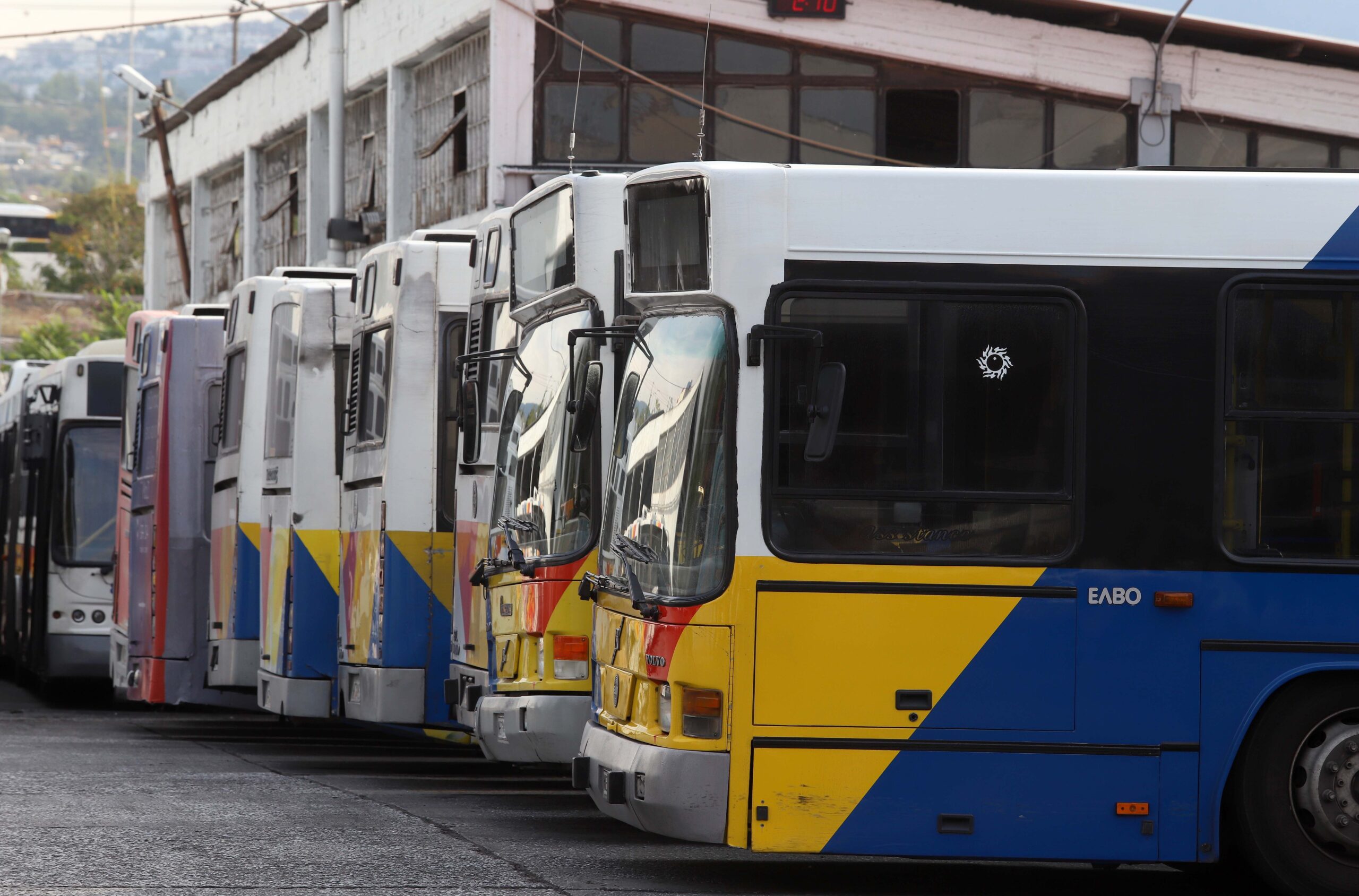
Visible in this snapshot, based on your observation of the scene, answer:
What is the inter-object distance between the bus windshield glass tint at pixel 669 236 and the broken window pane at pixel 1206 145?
1745 centimetres

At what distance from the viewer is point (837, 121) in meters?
24.4

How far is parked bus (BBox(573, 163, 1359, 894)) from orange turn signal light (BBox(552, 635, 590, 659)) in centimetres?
187

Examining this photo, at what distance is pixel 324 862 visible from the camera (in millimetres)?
8922

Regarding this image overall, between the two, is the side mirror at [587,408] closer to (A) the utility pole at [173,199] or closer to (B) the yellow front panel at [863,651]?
(B) the yellow front panel at [863,651]

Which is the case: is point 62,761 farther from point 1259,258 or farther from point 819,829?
point 1259,258

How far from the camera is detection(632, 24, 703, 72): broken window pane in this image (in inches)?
945

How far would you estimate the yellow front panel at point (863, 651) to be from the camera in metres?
7.88

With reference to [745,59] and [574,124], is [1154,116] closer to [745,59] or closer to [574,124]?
[745,59]

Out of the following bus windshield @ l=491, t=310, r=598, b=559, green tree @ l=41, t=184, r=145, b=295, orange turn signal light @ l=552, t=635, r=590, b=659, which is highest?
green tree @ l=41, t=184, r=145, b=295

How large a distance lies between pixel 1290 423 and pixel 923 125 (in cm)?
1688

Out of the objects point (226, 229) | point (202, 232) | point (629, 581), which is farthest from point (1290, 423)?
point (202, 232)

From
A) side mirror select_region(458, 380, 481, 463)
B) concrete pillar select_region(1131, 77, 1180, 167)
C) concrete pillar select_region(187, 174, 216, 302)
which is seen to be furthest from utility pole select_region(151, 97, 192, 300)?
side mirror select_region(458, 380, 481, 463)

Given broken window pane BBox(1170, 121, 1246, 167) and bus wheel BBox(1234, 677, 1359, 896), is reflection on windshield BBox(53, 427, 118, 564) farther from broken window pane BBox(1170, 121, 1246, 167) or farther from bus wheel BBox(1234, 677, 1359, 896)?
bus wheel BBox(1234, 677, 1359, 896)

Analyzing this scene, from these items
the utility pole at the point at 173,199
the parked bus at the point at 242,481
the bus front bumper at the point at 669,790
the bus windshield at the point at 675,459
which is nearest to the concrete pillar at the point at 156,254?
the utility pole at the point at 173,199
